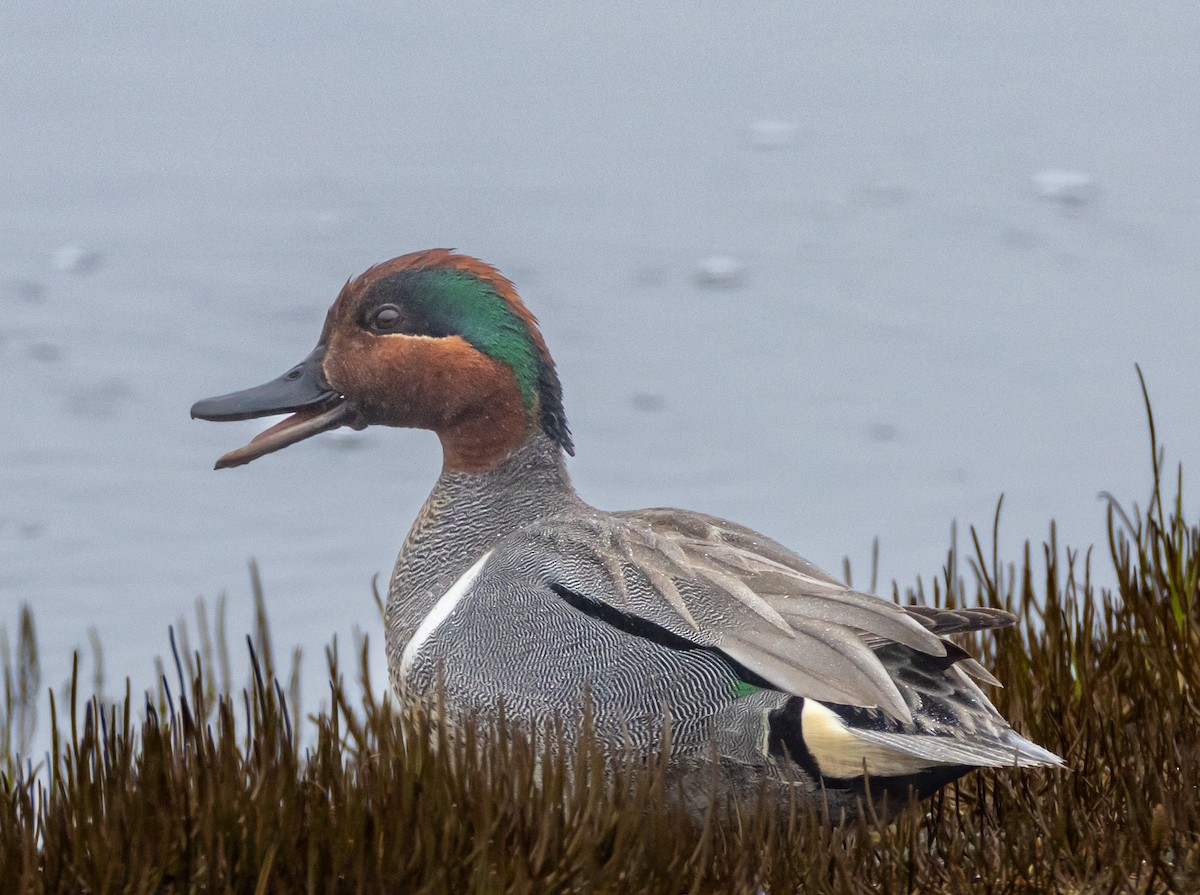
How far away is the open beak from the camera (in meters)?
4.36

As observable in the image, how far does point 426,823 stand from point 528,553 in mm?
951

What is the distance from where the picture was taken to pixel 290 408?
4.37 metres

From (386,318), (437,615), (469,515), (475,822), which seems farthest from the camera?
(386,318)

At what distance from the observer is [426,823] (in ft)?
9.69

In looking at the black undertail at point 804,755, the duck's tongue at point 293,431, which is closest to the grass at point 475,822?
the black undertail at point 804,755

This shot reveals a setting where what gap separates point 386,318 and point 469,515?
1.73 ft

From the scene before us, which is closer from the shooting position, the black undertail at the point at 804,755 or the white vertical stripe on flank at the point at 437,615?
the black undertail at the point at 804,755

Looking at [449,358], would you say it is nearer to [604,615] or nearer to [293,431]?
[293,431]

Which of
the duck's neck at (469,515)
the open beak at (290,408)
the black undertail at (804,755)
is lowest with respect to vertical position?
the black undertail at (804,755)

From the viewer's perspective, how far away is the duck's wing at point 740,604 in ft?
11.2

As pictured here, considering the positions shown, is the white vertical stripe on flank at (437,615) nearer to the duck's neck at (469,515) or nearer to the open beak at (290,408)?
the duck's neck at (469,515)

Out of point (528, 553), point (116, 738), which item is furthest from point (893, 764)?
point (116, 738)

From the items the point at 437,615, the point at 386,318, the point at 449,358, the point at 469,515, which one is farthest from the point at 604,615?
the point at 386,318

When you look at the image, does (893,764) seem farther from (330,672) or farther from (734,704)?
(330,672)
